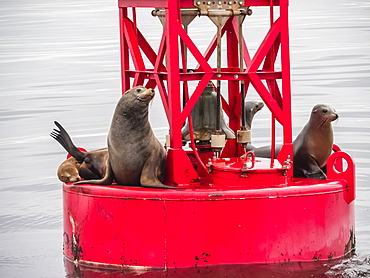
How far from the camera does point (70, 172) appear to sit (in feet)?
37.2

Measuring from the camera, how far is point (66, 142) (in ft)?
38.1

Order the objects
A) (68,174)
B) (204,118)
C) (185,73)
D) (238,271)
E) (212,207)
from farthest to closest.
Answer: (204,118) < (68,174) < (185,73) < (238,271) < (212,207)

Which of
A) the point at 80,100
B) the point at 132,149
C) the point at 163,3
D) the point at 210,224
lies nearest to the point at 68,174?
the point at 132,149

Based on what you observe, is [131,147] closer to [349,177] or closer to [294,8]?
[349,177]

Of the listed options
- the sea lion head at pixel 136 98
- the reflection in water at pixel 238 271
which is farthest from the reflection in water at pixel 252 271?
the sea lion head at pixel 136 98

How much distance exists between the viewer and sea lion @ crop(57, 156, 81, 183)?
11.3m

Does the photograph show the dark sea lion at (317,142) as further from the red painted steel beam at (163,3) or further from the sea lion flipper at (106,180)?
the sea lion flipper at (106,180)

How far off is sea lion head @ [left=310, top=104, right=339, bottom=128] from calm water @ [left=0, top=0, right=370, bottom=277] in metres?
1.23

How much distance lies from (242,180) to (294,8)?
35.1 m

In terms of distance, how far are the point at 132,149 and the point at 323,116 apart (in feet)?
6.75

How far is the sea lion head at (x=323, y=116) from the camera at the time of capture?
11750 millimetres

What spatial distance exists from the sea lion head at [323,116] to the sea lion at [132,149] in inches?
69.1

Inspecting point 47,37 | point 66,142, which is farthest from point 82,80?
point 66,142

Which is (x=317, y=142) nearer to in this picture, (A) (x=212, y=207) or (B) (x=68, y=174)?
(A) (x=212, y=207)
